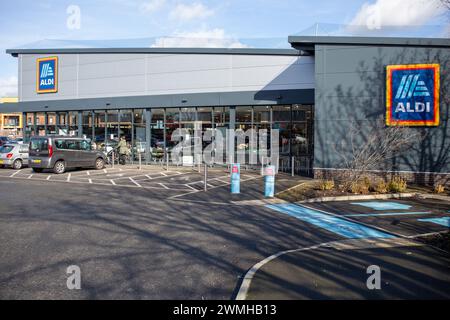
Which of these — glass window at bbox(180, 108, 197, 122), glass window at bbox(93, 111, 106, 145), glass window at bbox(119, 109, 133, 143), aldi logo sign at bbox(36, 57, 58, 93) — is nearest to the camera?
glass window at bbox(180, 108, 197, 122)

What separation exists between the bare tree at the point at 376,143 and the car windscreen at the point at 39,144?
13225mm

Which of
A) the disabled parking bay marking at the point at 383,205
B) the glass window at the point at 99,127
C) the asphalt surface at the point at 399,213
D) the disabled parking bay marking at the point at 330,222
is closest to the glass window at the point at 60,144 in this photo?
the glass window at the point at 99,127

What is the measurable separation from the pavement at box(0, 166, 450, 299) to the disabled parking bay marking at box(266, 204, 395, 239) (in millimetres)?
25

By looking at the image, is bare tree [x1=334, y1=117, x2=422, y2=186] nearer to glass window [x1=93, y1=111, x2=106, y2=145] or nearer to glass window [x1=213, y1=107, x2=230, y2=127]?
glass window [x1=213, y1=107, x2=230, y2=127]

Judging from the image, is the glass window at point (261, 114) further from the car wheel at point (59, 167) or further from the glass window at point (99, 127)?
the glass window at point (99, 127)

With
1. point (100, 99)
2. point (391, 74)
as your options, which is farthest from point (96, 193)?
point (100, 99)

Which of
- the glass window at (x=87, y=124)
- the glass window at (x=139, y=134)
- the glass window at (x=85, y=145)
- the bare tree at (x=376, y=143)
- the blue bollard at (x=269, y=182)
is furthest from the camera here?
the glass window at (x=87, y=124)

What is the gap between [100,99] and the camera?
1018 inches

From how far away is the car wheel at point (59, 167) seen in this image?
62.6ft

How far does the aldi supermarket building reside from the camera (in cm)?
1548

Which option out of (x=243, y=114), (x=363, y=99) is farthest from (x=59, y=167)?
(x=363, y=99)

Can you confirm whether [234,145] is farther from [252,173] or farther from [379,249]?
[379,249]

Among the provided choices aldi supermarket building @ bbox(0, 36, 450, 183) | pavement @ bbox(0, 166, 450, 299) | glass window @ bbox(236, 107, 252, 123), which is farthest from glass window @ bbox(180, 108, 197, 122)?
pavement @ bbox(0, 166, 450, 299)

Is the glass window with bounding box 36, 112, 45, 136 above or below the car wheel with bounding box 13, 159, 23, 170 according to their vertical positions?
above
